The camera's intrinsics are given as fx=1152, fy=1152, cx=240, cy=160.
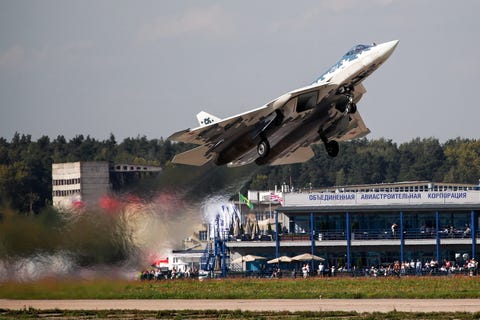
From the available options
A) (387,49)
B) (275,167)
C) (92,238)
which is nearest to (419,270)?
(92,238)

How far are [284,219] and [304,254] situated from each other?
12.1 m

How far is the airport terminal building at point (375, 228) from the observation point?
91.2 metres

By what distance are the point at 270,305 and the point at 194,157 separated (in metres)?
7.85

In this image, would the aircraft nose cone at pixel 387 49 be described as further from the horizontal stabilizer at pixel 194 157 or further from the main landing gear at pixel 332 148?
the horizontal stabilizer at pixel 194 157

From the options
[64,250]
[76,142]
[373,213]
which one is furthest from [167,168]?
[76,142]

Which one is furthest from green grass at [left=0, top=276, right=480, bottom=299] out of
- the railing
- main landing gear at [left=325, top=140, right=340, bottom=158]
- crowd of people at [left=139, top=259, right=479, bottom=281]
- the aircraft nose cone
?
the railing

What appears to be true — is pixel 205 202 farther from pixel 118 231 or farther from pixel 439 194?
pixel 439 194

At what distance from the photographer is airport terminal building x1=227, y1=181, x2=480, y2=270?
299 ft

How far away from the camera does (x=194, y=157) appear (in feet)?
180

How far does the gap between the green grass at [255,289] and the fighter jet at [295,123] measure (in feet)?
25.5

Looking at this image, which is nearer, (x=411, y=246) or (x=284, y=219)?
(x=411, y=246)

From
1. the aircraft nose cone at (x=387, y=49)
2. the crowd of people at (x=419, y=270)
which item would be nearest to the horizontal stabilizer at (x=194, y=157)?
the aircraft nose cone at (x=387, y=49)

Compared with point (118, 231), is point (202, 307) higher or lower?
lower

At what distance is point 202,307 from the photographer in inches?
2098
